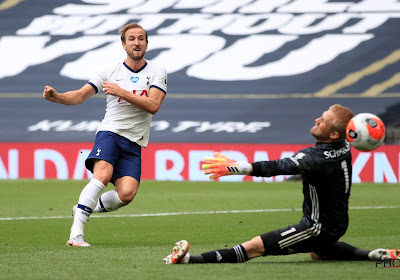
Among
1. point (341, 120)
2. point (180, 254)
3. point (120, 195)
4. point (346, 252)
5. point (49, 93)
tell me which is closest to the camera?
point (180, 254)

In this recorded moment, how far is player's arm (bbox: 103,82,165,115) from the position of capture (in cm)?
738

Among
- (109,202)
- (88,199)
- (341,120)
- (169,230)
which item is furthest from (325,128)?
(169,230)

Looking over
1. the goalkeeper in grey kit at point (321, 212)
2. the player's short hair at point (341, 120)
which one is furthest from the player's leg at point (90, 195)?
the player's short hair at point (341, 120)

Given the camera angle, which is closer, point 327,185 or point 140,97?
point 327,185

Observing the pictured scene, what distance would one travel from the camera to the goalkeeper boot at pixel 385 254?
5854mm

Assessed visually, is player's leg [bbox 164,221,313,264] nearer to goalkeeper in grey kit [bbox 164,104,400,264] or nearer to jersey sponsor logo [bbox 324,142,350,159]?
goalkeeper in grey kit [bbox 164,104,400,264]

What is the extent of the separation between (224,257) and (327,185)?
0.94m

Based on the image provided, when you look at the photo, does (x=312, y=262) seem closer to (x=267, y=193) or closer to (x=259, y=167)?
(x=259, y=167)

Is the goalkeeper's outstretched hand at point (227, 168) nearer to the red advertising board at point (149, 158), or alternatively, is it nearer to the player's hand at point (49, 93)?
the player's hand at point (49, 93)

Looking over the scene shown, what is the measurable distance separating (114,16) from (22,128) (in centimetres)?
471

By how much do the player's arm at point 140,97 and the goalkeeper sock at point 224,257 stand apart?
6.71 feet

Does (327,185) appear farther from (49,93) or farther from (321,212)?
(49,93)

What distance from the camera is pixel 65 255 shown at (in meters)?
6.63

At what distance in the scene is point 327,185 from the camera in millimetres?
5957
